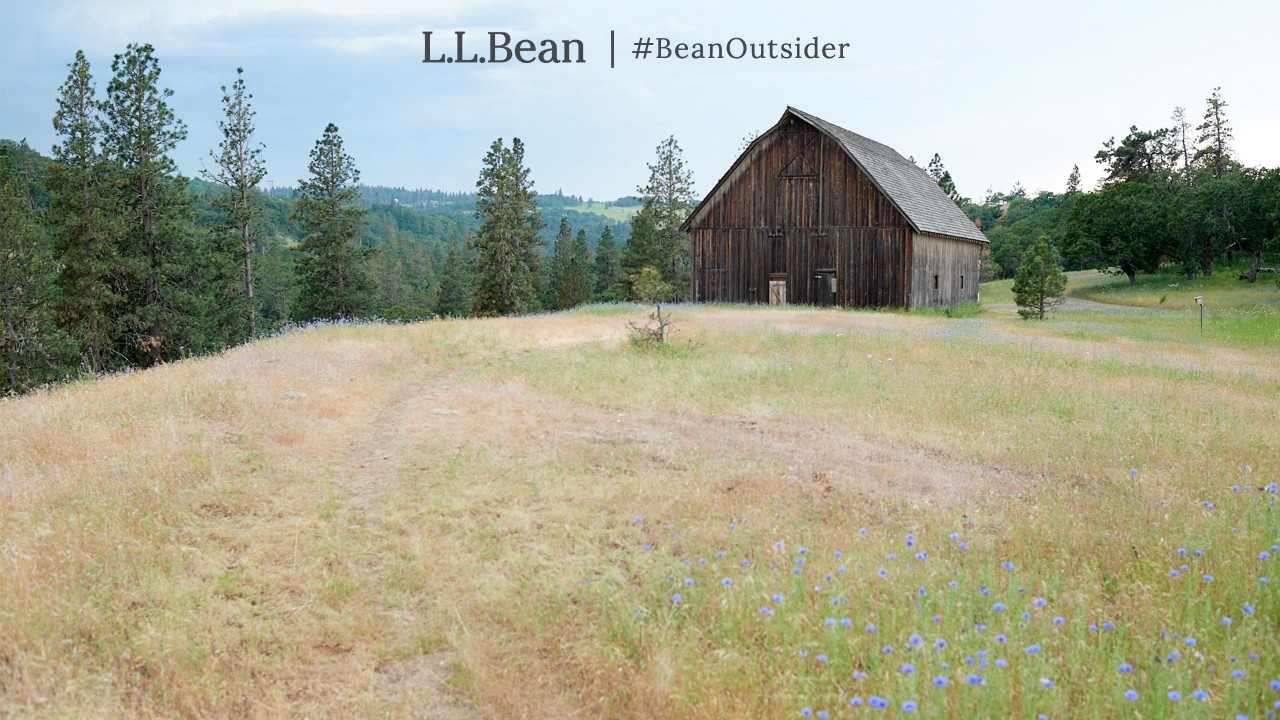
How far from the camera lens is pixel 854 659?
177 inches

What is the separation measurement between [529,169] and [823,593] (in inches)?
2213

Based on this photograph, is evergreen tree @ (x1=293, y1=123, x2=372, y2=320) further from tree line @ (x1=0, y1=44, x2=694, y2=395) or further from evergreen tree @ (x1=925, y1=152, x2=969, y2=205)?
evergreen tree @ (x1=925, y1=152, x2=969, y2=205)

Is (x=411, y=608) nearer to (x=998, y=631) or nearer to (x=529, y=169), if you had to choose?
(x=998, y=631)

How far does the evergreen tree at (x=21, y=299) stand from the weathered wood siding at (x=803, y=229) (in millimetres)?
28583

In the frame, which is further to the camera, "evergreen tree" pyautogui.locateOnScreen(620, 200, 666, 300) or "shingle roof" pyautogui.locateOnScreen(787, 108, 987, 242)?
"evergreen tree" pyautogui.locateOnScreen(620, 200, 666, 300)

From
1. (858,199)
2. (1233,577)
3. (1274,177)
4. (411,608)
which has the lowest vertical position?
(411,608)

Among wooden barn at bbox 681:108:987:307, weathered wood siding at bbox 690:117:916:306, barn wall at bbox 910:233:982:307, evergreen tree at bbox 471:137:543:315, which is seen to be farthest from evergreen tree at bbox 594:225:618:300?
weathered wood siding at bbox 690:117:916:306

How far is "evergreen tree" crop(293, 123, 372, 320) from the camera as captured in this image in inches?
1854

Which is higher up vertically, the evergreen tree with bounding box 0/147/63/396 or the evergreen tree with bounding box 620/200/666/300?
the evergreen tree with bounding box 620/200/666/300

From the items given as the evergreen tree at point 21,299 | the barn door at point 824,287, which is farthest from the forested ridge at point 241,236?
the barn door at point 824,287

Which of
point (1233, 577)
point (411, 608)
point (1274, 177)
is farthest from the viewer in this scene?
point (1274, 177)

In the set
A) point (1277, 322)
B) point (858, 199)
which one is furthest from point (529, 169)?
point (1277, 322)

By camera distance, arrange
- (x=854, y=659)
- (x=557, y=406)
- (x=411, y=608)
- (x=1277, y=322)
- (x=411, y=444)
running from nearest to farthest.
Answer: (x=854, y=659) → (x=411, y=608) → (x=411, y=444) → (x=557, y=406) → (x=1277, y=322)

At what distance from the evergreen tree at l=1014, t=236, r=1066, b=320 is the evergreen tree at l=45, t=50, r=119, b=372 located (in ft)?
136
